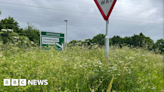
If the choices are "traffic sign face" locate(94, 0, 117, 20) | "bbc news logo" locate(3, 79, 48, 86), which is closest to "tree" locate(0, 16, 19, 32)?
"traffic sign face" locate(94, 0, 117, 20)

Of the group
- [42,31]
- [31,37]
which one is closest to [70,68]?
[42,31]

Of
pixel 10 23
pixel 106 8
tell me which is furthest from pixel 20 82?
pixel 10 23

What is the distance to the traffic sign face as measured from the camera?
463cm

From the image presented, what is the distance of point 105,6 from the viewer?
483cm

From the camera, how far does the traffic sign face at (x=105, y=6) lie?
4.63 metres

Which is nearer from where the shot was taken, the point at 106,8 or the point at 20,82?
the point at 20,82

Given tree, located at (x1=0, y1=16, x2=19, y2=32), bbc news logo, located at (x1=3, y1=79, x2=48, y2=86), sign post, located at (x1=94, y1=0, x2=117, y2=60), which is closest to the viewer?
bbc news logo, located at (x1=3, y1=79, x2=48, y2=86)

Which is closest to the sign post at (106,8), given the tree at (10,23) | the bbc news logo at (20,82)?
the bbc news logo at (20,82)

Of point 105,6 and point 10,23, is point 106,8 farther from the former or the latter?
point 10,23

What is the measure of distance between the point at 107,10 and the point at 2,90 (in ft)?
13.6

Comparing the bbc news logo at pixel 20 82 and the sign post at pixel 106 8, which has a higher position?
the sign post at pixel 106 8

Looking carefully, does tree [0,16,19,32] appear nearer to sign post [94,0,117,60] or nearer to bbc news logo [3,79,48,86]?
sign post [94,0,117,60]

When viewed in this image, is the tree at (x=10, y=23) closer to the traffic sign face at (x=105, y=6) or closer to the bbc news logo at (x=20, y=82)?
the traffic sign face at (x=105, y=6)

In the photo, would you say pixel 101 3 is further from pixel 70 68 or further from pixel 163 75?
pixel 163 75
